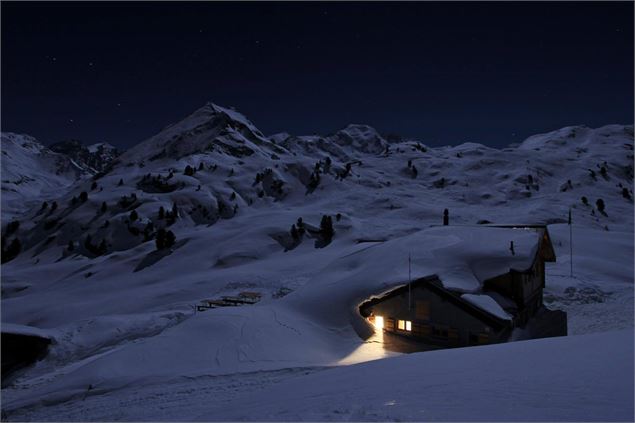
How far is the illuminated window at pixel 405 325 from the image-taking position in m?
22.3

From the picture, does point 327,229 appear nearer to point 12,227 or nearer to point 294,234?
point 294,234

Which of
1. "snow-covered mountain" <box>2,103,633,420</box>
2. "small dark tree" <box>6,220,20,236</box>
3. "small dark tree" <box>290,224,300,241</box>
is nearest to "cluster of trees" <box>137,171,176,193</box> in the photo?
"snow-covered mountain" <box>2,103,633,420</box>

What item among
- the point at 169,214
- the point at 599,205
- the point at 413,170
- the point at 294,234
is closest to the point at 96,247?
the point at 169,214

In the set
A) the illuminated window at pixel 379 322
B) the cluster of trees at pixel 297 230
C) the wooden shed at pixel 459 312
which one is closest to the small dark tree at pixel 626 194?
the cluster of trees at pixel 297 230

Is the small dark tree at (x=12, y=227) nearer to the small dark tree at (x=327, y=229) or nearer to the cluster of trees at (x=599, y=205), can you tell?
the small dark tree at (x=327, y=229)

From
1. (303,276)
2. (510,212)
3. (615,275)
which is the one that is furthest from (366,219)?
(615,275)

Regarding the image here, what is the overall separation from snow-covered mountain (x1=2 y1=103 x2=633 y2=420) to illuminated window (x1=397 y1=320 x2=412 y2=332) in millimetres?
2447

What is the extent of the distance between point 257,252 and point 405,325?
36976mm

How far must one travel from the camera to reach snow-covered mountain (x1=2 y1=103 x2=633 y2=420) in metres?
18.2

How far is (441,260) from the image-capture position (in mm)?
25469

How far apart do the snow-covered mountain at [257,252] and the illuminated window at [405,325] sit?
2447mm

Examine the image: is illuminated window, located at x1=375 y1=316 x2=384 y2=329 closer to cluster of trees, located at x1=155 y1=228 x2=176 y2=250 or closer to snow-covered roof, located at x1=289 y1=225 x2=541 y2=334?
snow-covered roof, located at x1=289 y1=225 x2=541 y2=334

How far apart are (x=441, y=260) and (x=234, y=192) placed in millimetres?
76405

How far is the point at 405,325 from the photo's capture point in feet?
73.7
